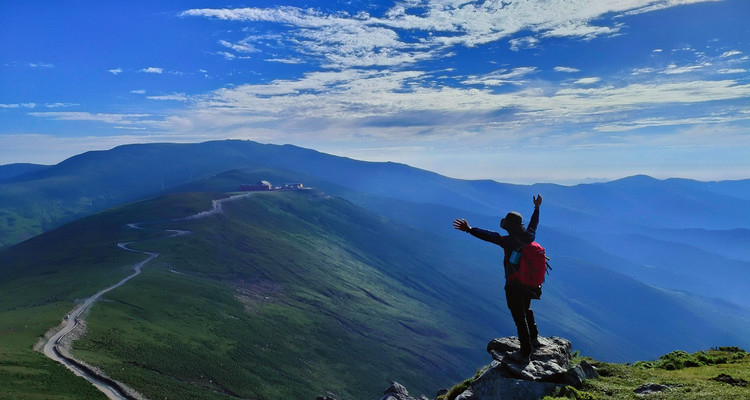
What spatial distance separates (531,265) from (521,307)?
196 cm

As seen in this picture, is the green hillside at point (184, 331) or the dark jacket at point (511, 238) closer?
the dark jacket at point (511, 238)

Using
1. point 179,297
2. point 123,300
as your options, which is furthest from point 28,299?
point 179,297

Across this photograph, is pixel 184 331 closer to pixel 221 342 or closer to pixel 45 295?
pixel 221 342

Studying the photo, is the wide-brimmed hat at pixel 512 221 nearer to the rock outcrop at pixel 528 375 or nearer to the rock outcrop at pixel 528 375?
the rock outcrop at pixel 528 375

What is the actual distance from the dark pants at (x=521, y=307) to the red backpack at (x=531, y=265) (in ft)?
1.69

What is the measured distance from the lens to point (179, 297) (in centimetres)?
13862

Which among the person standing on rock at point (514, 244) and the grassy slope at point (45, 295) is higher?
the person standing on rock at point (514, 244)

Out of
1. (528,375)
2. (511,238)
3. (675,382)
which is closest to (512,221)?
(511,238)

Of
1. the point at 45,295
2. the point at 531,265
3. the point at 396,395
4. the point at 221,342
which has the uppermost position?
the point at 531,265

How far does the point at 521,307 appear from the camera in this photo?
17875mm

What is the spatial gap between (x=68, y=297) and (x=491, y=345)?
12518 centimetres

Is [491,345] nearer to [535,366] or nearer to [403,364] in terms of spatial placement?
[535,366]

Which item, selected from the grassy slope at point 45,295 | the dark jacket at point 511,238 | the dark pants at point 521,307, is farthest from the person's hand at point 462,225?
the grassy slope at point 45,295

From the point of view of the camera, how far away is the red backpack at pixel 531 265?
17.3m
